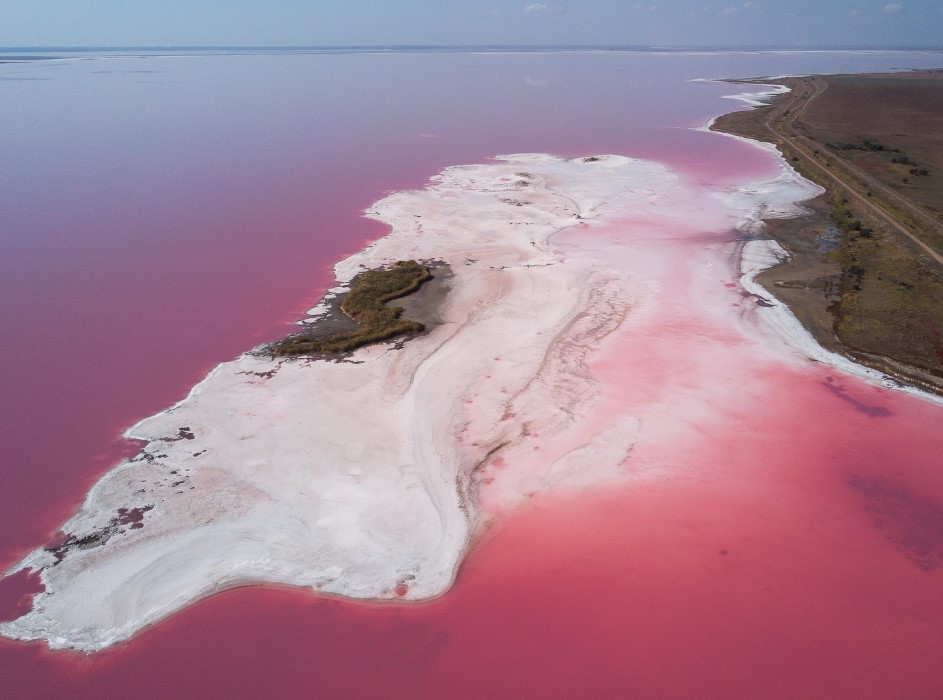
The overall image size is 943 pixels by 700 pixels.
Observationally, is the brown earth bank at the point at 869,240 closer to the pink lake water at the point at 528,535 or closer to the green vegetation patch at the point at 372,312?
the pink lake water at the point at 528,535

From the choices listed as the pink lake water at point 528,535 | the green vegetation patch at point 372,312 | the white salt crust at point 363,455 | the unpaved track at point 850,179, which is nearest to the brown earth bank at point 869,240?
the unpaved track at point 850,179

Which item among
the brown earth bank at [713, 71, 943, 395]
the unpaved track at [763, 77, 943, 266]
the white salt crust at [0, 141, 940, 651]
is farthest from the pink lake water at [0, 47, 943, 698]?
the unpaved track at [763, 77, 943, 266]

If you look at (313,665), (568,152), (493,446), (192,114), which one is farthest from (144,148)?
(313,665)

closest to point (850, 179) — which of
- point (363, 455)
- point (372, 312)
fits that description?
point (372, 312)

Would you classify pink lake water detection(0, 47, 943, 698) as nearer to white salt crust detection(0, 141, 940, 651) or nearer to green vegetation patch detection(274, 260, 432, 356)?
white salt crust detection(0, 141, 940, 651)

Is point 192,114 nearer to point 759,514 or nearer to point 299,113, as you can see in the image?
point 299,113

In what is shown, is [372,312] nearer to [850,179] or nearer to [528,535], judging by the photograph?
[528,535]
